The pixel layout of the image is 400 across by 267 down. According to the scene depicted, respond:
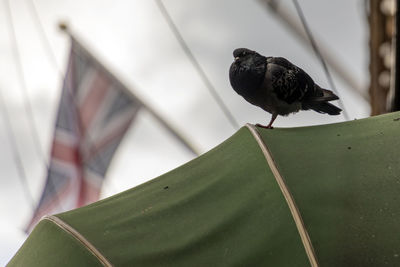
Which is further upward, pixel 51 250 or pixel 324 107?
pixel 51 250

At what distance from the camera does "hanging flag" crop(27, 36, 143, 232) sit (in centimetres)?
1051

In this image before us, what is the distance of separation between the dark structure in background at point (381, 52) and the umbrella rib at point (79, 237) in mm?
5455

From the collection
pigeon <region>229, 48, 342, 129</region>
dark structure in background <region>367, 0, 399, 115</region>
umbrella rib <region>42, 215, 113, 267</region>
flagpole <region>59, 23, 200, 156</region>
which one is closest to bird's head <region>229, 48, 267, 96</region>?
pigeon <region>229, 48, 342, 129</region>

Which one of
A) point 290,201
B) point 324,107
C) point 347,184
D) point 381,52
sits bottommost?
point 381,52

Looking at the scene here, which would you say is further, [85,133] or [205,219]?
[85,133]

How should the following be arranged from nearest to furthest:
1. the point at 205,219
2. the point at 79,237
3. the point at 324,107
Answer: the point at 205,219 → the point at 79,237 → the point at 324,107

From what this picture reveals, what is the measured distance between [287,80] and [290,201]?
1383mm

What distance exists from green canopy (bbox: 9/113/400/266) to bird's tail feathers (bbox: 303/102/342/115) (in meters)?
0.83

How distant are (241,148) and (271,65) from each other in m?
0.86

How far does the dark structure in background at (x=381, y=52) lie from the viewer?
28.0 feet

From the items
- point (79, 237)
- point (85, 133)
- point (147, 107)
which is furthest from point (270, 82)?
point (147, 107)

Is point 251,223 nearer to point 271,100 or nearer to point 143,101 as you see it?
point 271,100

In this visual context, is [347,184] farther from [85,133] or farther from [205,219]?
[85,133]

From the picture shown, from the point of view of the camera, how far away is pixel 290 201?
324 centimetres
